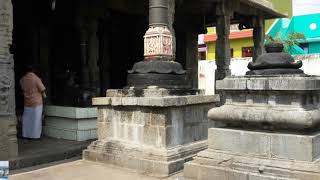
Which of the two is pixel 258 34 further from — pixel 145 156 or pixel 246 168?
pixel 246 168

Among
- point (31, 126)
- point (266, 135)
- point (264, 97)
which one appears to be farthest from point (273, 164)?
point (31, 126)

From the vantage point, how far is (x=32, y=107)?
8656 mm

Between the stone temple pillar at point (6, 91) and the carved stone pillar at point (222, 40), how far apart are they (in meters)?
8.40

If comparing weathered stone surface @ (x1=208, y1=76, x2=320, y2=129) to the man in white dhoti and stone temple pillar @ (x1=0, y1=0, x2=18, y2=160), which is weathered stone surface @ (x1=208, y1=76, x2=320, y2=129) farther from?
the man in white dhoti

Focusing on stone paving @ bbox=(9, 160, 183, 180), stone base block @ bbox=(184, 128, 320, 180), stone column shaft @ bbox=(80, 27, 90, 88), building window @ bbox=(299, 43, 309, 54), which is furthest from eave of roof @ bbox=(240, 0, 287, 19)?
building window @ bbox=(299, 43, 309, 54)

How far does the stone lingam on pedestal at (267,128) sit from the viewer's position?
4473mm

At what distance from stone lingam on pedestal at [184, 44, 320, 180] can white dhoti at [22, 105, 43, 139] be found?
14.4 ft

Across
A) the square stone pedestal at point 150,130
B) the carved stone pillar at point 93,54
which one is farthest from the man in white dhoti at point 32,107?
the carved stone pillar at point 93,54

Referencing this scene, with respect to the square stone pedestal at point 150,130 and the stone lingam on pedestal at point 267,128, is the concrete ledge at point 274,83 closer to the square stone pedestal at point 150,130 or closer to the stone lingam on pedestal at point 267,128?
the stone lingam on pedestal at point 267,128

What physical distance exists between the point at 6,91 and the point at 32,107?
220cm

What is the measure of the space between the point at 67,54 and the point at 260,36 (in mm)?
7353

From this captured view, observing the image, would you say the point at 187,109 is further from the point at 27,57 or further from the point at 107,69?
the point at 107,69

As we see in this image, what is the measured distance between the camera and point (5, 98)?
6.48 metres

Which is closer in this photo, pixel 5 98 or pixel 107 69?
pixel 5 98
